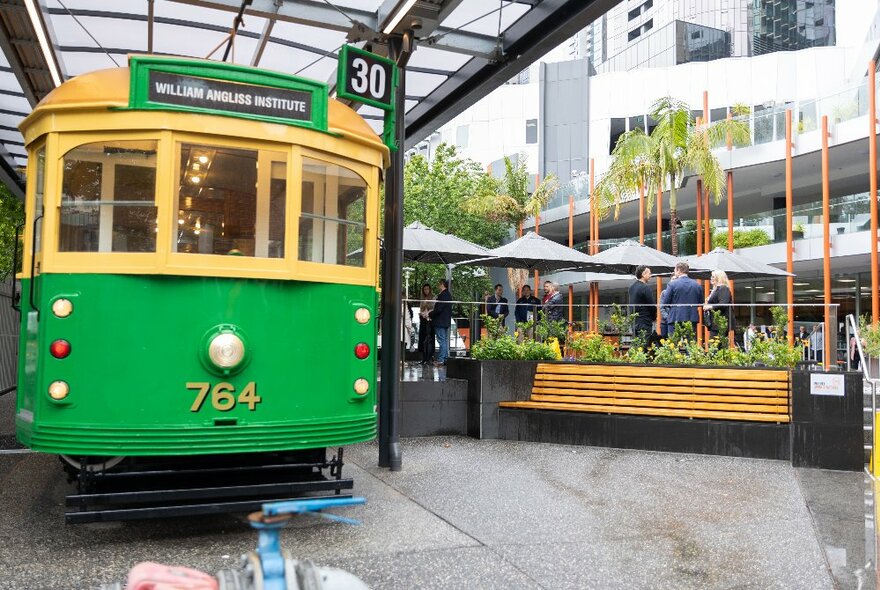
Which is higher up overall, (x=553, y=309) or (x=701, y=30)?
(x=701, y=30)

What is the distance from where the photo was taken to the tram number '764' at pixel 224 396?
17.7 ft

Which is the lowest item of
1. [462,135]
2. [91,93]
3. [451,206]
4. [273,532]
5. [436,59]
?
[273,532]

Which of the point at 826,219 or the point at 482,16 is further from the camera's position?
the point at 826,219

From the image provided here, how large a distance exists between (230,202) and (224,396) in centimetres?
136

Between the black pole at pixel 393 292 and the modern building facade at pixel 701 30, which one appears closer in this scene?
the black pole at pixel 393 292

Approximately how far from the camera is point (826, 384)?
9.02 metres

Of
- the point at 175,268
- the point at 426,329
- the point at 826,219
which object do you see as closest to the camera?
the point at 175,268

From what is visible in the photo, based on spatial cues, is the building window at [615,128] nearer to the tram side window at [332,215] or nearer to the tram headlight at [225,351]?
the tram side window at [332,215]

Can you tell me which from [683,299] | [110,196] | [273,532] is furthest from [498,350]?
[273,532]

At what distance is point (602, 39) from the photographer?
81.4 metres

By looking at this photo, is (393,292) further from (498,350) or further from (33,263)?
(33,263)

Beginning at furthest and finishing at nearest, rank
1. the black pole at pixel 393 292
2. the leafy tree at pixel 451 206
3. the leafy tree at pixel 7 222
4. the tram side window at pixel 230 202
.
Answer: the leafy tree at pixel 451 206
the leafy tree at pixel 7 222
the black pole at pixel 393 292
the tram side window at pixel 230 202

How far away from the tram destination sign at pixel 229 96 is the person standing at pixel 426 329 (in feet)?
33.5

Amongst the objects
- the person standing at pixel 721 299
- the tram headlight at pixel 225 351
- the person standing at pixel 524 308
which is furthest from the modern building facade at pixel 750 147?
the tram headlight at pixel 225 351
